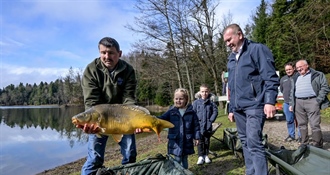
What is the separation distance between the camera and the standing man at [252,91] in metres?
2.90

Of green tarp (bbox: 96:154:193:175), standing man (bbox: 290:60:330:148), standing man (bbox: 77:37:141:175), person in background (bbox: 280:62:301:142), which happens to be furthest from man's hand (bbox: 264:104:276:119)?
person in background (bbox: 280:62:301:142)

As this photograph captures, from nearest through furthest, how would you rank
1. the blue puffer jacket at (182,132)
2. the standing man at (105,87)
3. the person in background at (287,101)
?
the standing man at (105,87) < the blue puffer jacket at (182,132) < the person in background at (287,101)

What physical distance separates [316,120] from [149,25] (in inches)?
593

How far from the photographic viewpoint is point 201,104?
536 centimetres

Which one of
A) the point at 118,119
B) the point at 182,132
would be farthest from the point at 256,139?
the point at 118,119

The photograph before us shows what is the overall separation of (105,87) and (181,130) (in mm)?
1600

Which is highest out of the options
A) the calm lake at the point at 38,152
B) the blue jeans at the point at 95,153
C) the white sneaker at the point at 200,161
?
the blue jeans at the point at 95,153

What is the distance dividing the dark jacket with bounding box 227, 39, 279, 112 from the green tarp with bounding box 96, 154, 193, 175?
1.11 metres

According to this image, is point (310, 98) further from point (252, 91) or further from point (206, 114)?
point (252, 91)

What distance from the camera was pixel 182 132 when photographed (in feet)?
13.6

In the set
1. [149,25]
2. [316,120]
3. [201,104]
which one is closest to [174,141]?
[201,104]

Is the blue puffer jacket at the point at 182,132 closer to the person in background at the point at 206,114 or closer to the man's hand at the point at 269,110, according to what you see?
the person in background at the point at 206,114

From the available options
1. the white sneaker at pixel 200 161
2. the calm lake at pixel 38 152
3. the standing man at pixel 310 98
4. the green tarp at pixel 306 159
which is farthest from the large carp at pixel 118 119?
the calm lake at pixel 38 152

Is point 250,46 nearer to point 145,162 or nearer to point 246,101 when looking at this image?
point 246,101
